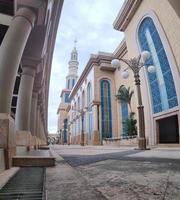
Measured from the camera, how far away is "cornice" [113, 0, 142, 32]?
91.9ft

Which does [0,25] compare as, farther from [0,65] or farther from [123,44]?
[123,44]

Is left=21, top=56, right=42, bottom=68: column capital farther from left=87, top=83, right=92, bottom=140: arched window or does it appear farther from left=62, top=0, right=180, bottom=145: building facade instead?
left=87, top=83, right=92, bottom=140: arched window

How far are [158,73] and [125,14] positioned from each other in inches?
444

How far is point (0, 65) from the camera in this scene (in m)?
4.37

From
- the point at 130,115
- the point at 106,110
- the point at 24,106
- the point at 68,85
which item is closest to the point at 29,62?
the point at 24,106

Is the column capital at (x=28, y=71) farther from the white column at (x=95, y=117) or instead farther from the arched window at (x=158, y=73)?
the white column at (x=95, y=117)

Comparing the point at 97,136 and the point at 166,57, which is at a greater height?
the point at 166,57

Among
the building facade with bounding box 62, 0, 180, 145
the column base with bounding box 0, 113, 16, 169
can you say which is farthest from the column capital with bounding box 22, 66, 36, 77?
the building facade with bounding box 62, 0, 180, 145

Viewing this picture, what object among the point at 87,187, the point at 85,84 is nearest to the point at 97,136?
the point at 85,84

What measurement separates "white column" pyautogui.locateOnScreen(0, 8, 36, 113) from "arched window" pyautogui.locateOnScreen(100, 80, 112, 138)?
131ft

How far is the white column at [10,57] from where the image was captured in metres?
4.25

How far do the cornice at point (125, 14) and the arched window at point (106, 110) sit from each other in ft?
50.2

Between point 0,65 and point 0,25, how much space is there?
3.88 metres

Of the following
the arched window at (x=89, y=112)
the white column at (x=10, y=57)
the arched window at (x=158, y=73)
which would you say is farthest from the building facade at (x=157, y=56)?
the white column at (x=10, y=57)
